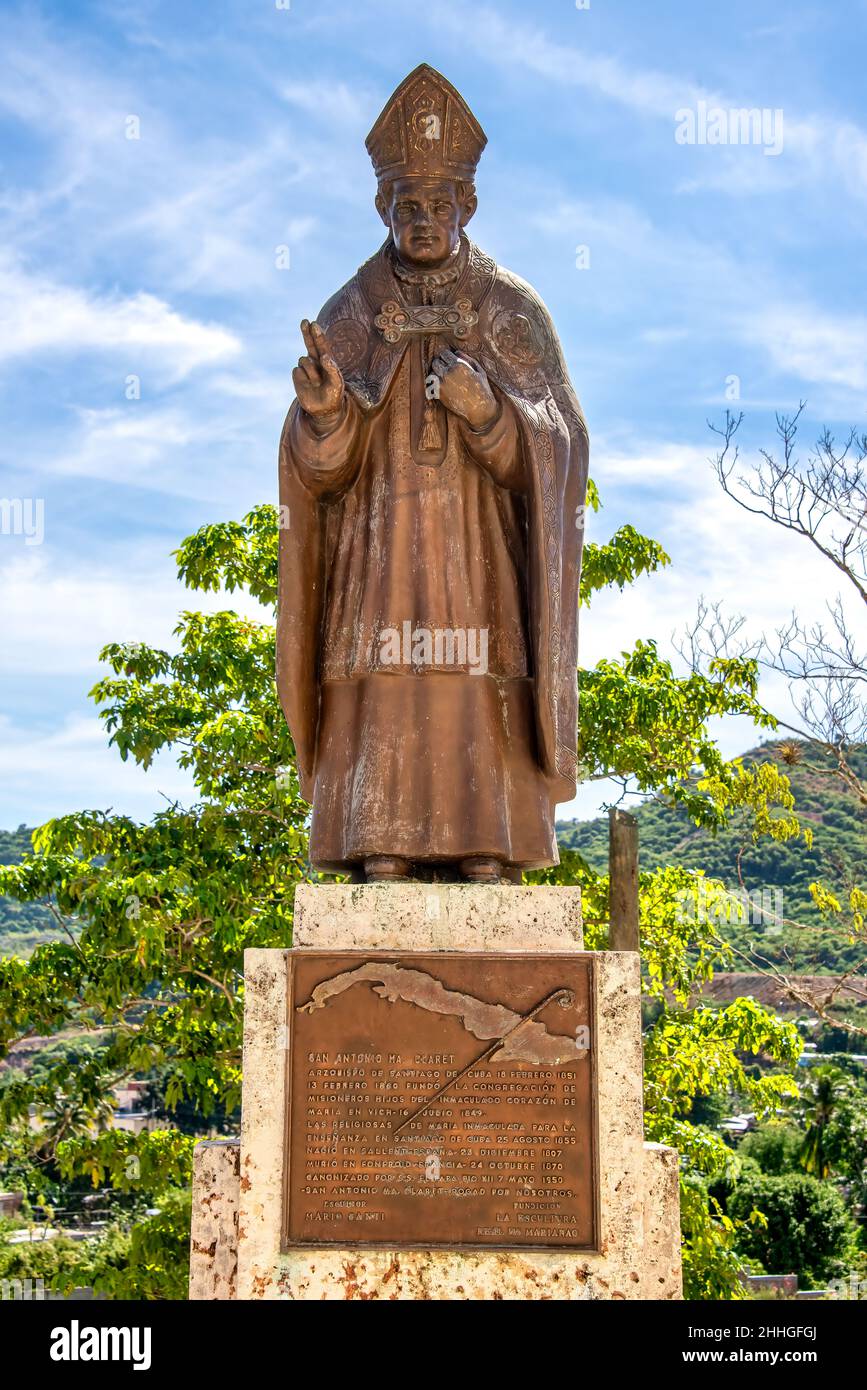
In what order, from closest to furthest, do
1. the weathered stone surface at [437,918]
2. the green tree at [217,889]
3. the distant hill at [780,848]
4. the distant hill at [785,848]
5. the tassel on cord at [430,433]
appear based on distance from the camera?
1. the weathered stone surface at [437,918]
2. the tassel on cord at [430,433]
3. the green tree at [217,889]
4. the distant hill at [785,848]
5. the distant hill at [780,848]

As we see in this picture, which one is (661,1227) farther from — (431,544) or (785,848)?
(785,848)

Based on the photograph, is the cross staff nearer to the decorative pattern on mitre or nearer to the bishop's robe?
the bishop's robe

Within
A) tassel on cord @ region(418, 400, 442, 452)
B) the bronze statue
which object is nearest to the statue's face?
the bronze statue

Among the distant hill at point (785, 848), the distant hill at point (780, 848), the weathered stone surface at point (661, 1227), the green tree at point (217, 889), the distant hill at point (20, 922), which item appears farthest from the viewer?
the distant hill at point (20, 922)

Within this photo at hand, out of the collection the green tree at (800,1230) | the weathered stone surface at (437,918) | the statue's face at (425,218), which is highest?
the statue's face at (425,218)

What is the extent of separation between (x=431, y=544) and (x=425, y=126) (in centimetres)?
177

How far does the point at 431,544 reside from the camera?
6293 mm

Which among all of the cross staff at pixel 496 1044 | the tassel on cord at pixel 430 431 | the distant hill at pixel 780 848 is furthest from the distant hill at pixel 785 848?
the cross staff at pixel 496 1044

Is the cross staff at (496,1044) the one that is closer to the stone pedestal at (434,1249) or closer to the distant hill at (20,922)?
the stone pedestal at (434,1249)

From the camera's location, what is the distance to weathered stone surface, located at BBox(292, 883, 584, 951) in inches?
227

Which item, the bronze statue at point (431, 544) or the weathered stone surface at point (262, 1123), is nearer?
the weathered stone surface at point (262, 1123)

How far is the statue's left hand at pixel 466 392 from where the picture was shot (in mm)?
6145

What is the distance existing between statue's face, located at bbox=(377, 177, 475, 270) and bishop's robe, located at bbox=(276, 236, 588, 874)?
149 mm

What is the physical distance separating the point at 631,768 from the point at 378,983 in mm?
7470
